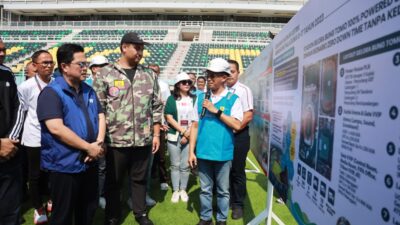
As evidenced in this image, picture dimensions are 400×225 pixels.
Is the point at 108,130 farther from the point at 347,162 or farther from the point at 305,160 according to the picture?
the point at 347,162

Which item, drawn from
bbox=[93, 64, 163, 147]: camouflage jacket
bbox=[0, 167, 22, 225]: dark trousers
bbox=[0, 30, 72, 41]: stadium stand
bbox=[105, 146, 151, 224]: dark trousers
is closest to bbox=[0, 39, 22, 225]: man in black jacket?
bbox=[0, 167, 22, 225]: dark trousers

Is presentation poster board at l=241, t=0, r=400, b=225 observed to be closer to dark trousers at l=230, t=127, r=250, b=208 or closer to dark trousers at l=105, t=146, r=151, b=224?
dark trousers at l=230, t=127, r=250, b=208

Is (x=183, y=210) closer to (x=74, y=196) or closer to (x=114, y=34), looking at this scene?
(x=74, y=196)

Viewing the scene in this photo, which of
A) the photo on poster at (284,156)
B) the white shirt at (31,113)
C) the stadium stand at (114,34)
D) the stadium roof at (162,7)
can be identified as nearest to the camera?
the photo on poster at (284,156)

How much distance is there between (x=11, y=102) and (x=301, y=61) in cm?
227

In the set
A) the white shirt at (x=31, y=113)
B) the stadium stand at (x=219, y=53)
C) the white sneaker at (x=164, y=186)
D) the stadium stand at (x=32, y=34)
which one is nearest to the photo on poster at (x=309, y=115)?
the white shirt at (x=31, y=113)

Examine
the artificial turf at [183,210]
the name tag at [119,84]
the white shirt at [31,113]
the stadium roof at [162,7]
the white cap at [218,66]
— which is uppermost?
the stadium roof at [162,7]

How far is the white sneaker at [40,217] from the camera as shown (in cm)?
350

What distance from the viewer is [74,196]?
267cm

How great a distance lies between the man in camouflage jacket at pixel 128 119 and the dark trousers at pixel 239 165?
106 centimetres

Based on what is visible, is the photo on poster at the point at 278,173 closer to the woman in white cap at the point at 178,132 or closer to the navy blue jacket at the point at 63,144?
the navy blue jacket at the point at 63,144

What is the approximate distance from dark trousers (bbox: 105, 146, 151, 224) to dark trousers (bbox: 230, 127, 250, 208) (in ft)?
3.53

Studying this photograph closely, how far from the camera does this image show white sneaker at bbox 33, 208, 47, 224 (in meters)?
3.50

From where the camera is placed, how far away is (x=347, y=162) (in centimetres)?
125
